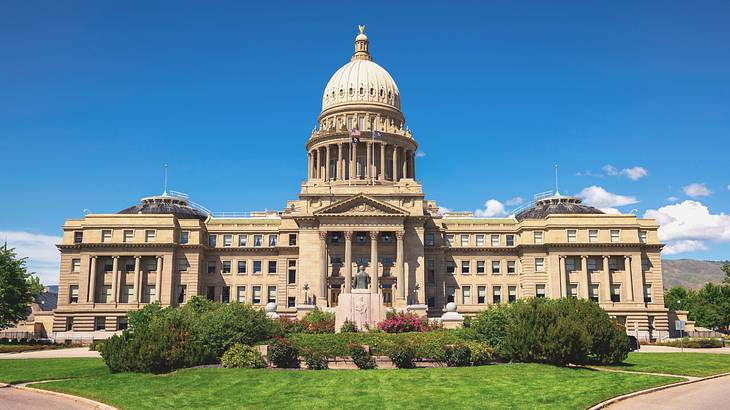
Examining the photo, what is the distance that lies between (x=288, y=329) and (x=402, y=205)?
35.6 meters

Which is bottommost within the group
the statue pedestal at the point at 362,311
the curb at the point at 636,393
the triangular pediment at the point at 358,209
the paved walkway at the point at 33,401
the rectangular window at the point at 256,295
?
the paved walkway at the point at 33,401

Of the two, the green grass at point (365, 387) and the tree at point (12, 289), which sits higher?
the tree at point (12, 289)

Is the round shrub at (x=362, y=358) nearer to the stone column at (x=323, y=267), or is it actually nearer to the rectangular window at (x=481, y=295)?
the stone column at (x=323, y=267)

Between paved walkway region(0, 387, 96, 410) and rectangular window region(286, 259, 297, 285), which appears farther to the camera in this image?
rectangular window region(286, 259, 297, 285)

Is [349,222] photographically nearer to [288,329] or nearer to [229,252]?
[229,252]

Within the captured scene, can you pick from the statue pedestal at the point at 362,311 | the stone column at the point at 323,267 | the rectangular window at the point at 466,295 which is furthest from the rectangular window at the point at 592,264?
the statue pedestal at the point at 362,311

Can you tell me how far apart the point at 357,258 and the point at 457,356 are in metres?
48.1

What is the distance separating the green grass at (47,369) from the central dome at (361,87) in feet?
238

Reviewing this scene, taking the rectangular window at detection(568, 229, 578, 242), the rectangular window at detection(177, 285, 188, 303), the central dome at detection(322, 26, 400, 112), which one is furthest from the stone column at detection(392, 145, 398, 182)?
the rectangular window at detection(177, 285, 188, 303)

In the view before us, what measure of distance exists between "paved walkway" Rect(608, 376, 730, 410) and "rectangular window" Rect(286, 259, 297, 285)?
208 feet

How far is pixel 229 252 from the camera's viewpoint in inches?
3654

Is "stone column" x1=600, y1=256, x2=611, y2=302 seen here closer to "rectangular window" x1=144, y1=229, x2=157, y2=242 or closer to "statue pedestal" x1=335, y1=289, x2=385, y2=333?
"statue pedestal" x1=335, y1=289, x2=385, y2=333

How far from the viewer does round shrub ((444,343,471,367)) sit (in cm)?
3744

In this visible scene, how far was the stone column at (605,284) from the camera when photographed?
285 feet
